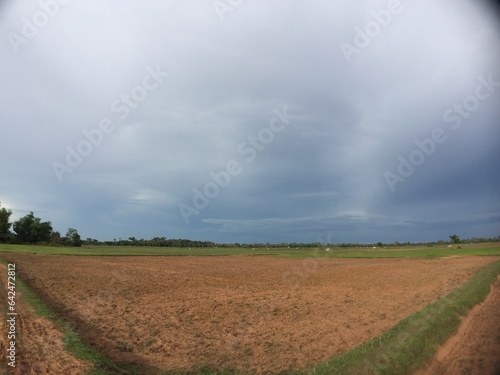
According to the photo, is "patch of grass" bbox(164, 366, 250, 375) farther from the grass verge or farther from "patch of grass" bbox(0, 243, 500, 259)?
"patch of grass" bbox(0, 243, 500, 259)

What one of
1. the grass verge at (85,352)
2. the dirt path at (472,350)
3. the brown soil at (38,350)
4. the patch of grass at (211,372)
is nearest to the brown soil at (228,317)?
the patch of grass at (211,372)

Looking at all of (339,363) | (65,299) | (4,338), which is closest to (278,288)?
(65,299)

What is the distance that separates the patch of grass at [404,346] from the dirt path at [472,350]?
0.22 meters

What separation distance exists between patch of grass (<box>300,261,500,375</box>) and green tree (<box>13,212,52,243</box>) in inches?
3486

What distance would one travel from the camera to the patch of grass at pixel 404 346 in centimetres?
762

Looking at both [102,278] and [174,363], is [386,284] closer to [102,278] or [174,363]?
[174,363]

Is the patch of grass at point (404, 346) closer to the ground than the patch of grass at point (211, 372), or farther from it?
farther from it

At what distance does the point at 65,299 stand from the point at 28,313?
410 cm

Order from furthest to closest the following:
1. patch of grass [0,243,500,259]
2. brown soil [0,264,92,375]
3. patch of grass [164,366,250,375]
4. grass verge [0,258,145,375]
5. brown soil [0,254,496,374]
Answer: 1. patch of grass [0,243,500,259]
2. brown soil [0,254,496,374]
3. patch of grass [164,366,250,375]
4. grass verge [0,258,145,375]
5. brown soil [0,264,92,375]

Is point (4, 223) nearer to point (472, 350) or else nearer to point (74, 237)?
point (74, 237)

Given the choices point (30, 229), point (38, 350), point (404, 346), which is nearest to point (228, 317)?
point (404, 346)

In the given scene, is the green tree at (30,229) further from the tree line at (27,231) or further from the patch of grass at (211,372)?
the patch of grass at (211,372)

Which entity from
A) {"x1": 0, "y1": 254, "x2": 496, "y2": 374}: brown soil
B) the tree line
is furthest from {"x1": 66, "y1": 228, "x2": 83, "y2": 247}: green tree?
{"x1": 0, "y1": 254, "x2": 496, "y2": 374}: brown soil

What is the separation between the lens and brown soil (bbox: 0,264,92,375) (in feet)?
22.4
